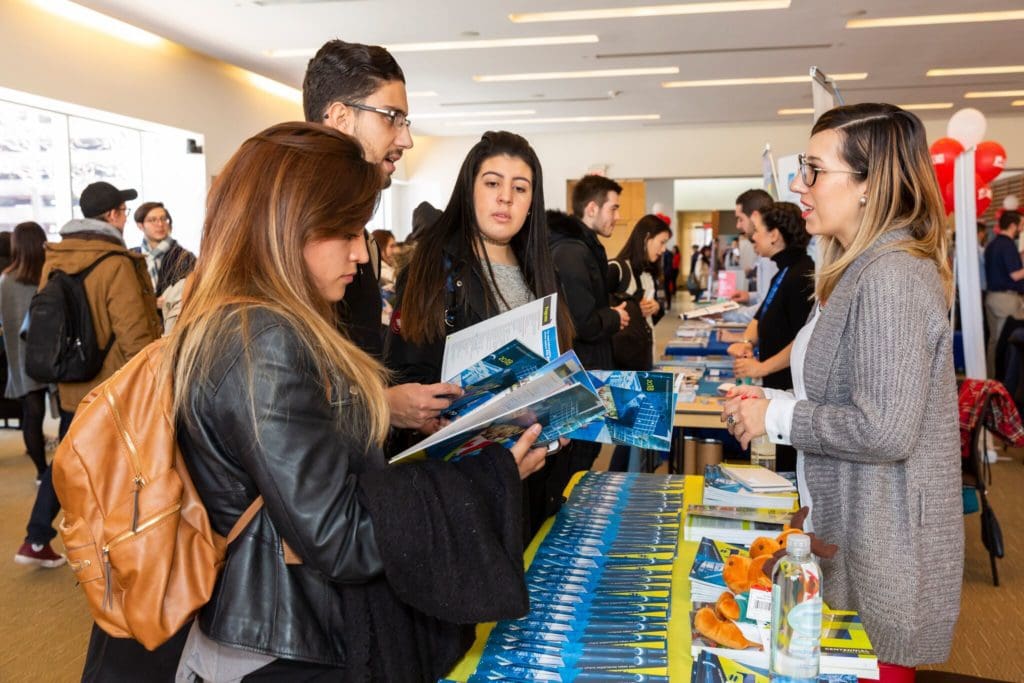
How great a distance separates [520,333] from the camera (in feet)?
4.93

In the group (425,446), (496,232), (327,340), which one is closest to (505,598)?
(425,446)

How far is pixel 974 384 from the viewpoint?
352 cm

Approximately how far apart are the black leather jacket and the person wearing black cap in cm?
300

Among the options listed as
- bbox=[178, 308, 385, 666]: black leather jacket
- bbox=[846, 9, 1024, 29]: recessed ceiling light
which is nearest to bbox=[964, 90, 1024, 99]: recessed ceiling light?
bbox=[846, 9, 1024, 29]: recessed ceiling light

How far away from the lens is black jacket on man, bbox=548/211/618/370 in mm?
3658

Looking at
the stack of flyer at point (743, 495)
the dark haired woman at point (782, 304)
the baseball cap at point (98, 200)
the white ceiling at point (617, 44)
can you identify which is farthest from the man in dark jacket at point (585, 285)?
the white ceiling at point (617, 44)

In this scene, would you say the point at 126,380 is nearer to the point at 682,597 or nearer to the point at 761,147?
the point at 682,597

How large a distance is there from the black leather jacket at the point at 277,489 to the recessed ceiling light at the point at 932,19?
8165mm

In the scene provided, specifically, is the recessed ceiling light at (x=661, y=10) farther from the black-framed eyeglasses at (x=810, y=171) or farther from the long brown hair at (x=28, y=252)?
the black-framed eyeglasses at (x=810, y=171)

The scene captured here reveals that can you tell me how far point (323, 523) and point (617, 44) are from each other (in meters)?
8.41

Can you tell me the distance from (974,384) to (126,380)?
11.4 ft

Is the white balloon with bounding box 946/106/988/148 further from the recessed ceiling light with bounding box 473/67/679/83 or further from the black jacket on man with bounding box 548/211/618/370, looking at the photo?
the recessed ceiling light with bounding box 473/67/679/83

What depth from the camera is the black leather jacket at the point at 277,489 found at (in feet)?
3.26

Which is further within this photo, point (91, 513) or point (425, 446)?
point (425, 446)
